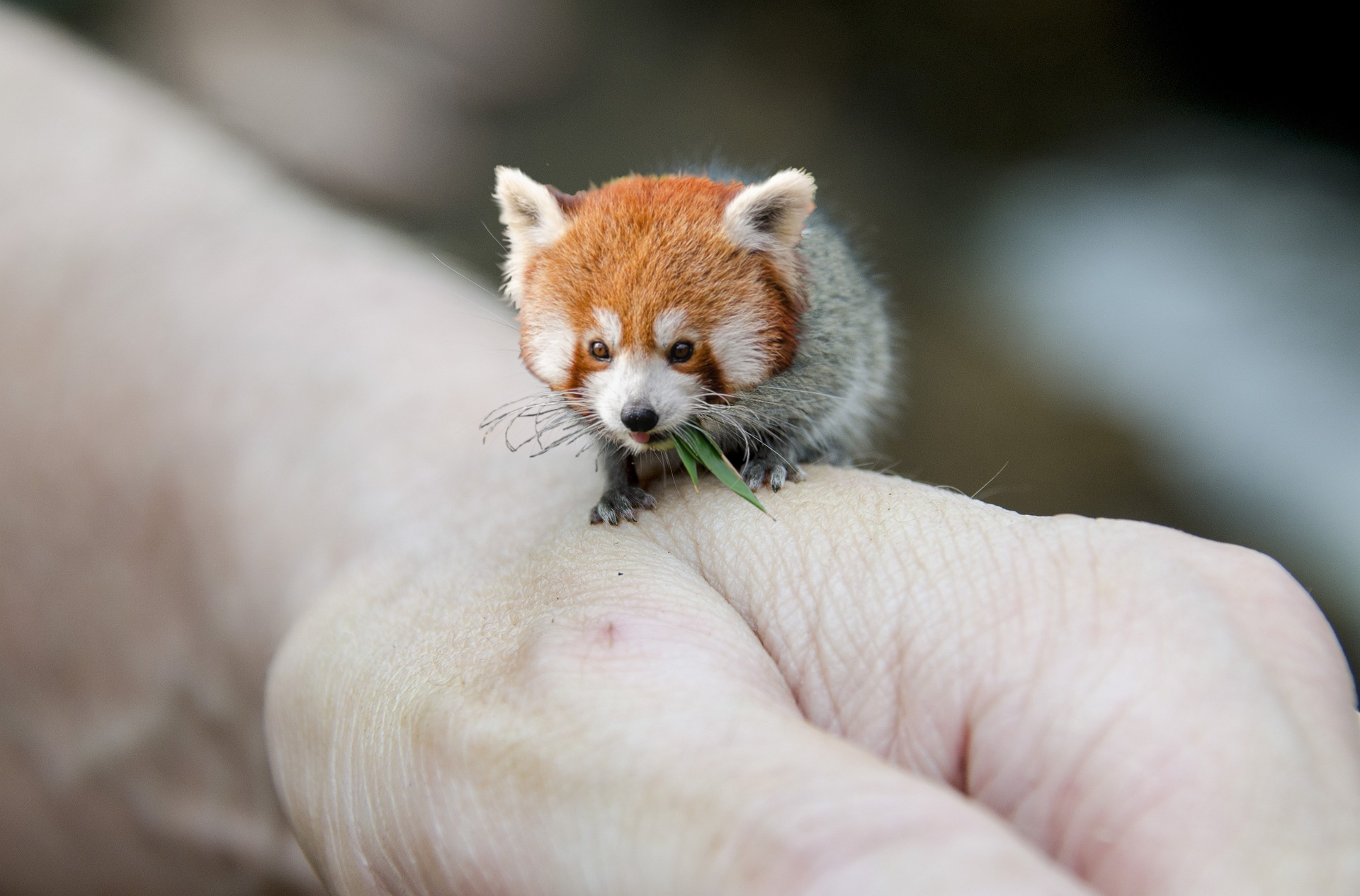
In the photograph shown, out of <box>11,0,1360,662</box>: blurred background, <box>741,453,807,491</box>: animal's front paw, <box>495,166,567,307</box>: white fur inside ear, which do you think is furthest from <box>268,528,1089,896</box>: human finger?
<box>11,0,1360,662</box>: blurred background

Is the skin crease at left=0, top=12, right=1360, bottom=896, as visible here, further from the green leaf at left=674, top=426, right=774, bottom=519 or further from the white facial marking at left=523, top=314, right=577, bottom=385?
the white facial marking at left=523, top=314, right=577, bottom=385

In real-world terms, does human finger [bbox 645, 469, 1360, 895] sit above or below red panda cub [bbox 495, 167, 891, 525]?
below

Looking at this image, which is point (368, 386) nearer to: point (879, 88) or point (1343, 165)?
point (879, 88)

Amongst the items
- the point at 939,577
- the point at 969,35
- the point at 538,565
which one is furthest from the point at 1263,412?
the point at 538,565

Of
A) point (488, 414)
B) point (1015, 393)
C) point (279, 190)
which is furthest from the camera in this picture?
point (1015, 393)

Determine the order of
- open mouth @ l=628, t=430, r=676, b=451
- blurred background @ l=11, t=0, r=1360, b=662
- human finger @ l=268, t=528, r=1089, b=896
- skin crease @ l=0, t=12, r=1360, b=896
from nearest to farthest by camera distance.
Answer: human finger @ l=268, t=528, r=1089, b=896 → skin crease @ l=0, t=12, r=1360, b=896 → open mouth @ l=628, t=430, r=676, b=451 → blurred background @ l=11, t=0, r=1360, b=662

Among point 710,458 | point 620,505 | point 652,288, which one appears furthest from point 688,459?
point 652,288

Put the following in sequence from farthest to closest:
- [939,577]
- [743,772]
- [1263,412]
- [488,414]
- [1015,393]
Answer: [1015,393]
[1263,412]
[488,414]
[939,577]
[743,772]

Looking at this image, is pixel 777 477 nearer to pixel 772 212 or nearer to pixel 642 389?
pixel 642 389
